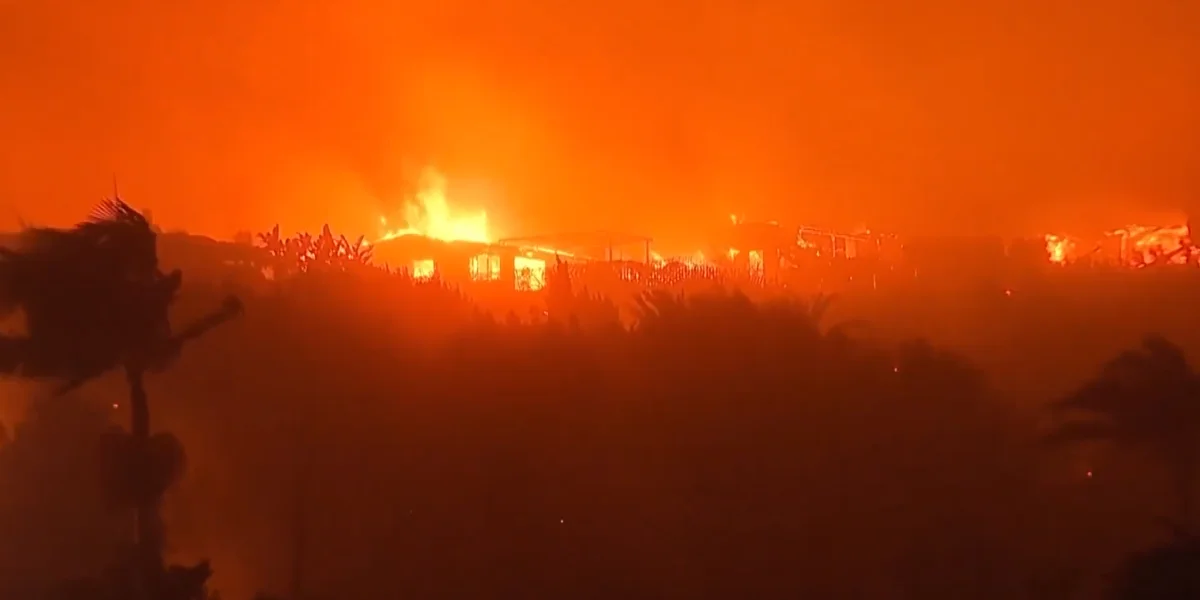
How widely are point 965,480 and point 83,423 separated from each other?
18685 millimetres

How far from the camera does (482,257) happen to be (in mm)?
43719

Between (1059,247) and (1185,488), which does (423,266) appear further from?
(1185,488)

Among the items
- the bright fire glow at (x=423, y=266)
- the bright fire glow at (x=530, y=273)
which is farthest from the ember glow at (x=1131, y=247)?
the bright fire glow at (x=423, y=266)

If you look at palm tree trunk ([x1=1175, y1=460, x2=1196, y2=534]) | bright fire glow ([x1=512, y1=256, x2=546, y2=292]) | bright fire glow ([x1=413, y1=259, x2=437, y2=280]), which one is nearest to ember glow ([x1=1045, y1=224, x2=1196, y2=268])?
bright fire glow ([x1=512, y1=256, x2=546, y2=292])

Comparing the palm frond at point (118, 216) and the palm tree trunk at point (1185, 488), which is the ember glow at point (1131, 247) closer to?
the palm tree trunk at point (1185, 488)

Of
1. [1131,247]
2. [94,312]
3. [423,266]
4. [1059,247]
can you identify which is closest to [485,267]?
[423,266]

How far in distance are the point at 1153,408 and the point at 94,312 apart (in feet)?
55.5

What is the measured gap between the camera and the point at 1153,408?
1938 centimetres

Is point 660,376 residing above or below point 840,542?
above

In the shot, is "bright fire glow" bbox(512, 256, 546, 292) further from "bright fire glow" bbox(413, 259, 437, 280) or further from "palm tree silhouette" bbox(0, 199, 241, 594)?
"palm tree silhouette" bbox(0, 199, 241, 594)

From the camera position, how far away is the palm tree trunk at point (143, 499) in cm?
1238

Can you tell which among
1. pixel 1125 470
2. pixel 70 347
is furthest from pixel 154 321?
pixel 1125 470

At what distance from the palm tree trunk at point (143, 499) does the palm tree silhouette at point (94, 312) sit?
11mm

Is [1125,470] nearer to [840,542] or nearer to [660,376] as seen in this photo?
[840,542]
